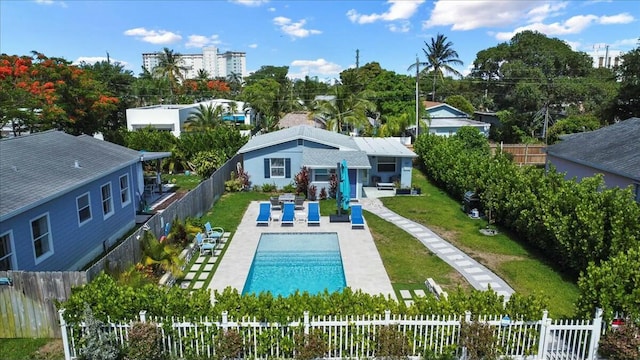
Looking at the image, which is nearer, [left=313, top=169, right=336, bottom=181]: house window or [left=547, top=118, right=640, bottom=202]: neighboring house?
[left=547, top=118, right=640, bottom=202]: neighboring house

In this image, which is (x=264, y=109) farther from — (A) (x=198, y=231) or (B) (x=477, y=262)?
(B) (x=477, y=262)

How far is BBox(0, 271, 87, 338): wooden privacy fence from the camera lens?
938 cm

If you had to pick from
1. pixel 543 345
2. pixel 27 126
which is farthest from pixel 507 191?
pixel 27 126

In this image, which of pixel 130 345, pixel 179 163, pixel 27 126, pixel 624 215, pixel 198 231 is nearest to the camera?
pixel 130 345

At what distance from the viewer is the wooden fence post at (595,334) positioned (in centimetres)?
864

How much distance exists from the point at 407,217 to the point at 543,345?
12.3 m

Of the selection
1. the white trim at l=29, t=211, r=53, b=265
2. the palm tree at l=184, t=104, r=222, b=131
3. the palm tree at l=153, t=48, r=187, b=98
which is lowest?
the white trim at l=29, t=211, r=53, b=265

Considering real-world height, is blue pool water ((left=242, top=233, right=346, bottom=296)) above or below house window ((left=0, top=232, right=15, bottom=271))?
below

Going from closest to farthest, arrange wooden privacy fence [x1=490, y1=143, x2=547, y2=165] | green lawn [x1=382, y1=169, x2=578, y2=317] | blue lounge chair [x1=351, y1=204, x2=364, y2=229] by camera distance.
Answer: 1. green lawn [x1=382, y1=169, x2=578, y2=317]
2. blue lounge chair [x1=351, y1=204, x2=364, y2=229]
3. wooden privacy fence [x1=490, y1=143, x2=547, y2=165]

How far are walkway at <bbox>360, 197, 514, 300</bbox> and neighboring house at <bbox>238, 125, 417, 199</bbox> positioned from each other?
144 inches

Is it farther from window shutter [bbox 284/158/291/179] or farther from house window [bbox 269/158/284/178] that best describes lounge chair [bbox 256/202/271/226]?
house window [bbox 269/158/284/178]

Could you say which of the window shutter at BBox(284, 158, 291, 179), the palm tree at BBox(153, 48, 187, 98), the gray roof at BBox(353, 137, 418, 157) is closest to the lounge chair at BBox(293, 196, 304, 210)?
the window shutter at BBox(284, 158, 291, 179)

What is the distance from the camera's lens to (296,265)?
15.4 meters

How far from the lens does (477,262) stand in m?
15.2
